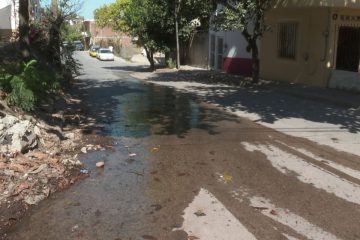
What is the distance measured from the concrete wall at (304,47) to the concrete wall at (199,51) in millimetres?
10868

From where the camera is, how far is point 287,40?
21.7 metres

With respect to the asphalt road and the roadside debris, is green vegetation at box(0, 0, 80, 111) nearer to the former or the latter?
the roadside debris

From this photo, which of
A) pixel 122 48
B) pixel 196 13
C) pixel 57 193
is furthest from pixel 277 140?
pixel 122 48

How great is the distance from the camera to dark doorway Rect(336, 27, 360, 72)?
18016 mm

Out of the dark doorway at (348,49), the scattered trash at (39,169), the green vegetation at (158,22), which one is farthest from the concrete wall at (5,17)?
the scattered trash at (39,169)

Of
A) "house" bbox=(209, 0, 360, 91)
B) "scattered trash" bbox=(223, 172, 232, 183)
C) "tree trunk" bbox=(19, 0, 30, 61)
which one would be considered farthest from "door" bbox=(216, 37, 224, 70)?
"scattered trash" bbox=(223, 172, 232, 183)

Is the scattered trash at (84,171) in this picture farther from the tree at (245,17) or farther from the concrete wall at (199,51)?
the concrete wall at (199,51)

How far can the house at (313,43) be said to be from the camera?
1797 cm

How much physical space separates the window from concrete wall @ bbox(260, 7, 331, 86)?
0.21m

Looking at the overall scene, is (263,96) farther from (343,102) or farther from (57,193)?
(57,193)

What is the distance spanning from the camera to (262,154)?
827cm

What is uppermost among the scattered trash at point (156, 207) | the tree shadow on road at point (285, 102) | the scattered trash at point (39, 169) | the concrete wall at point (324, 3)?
the concrete wall at point (324, 3)

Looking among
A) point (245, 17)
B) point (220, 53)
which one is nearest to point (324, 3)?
point (245, 17)

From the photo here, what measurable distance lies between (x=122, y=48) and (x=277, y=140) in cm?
5557
